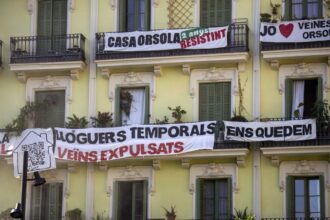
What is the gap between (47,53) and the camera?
38.5 meters

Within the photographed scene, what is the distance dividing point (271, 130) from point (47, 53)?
9.25m

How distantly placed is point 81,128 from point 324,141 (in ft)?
29.5

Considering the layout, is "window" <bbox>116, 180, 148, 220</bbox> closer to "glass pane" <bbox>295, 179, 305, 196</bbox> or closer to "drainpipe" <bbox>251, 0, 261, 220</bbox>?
"drainpipe" <bbox>251, 0, 261, 220</bbox>

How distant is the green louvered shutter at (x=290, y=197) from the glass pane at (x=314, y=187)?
0.64 metres

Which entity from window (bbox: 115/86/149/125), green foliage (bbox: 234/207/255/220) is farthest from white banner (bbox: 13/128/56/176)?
green foliage (bbox: 234/207/255/220)

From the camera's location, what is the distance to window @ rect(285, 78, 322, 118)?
1437 inches

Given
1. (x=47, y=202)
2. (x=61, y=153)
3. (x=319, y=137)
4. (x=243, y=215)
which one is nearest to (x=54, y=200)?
(x=47, y=202)

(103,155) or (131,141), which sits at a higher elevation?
(131,141)

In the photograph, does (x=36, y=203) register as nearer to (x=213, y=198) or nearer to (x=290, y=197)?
(x=213, y=198)

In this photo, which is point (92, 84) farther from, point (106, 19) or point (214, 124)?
point (214, 124)

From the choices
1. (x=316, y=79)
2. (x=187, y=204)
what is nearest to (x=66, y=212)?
(x=187, y=204)

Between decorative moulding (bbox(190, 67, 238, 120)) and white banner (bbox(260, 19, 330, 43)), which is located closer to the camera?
white banner (bbox(260, 19, 330, 43))

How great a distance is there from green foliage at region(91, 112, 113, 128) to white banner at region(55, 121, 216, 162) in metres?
0.46

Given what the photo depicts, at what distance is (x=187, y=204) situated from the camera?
36.5m
